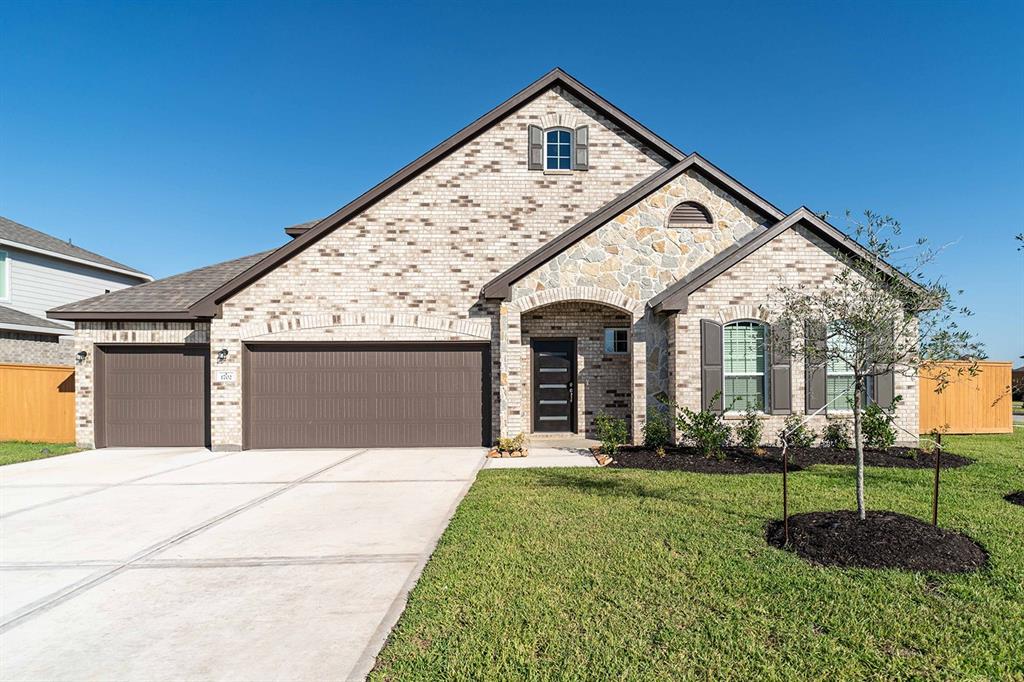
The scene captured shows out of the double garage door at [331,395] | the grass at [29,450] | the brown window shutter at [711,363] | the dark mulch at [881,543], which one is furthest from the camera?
the double garage door at [331,395]

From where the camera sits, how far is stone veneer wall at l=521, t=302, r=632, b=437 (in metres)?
12.1

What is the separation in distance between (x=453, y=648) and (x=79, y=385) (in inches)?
492

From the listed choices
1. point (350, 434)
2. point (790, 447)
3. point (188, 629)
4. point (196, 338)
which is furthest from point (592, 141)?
point (188, 629)

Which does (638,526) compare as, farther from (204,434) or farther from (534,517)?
(204,434)

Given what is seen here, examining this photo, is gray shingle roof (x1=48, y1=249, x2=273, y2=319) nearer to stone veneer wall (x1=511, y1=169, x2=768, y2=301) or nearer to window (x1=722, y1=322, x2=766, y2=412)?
stone veneer wall (x1=511, y1=169, x2=768, y2=301)

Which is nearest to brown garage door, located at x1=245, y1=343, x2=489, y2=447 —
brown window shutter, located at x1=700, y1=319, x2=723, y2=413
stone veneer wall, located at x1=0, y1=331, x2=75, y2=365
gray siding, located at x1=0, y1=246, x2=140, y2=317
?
brown window shutter, located at x1=700, y1=319, x2=723, y2=413

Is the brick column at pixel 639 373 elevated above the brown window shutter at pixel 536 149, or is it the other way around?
the brown window shutter at pixel 536 149

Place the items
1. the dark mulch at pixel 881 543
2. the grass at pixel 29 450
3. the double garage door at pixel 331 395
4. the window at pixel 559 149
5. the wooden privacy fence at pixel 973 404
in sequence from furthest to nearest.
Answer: the wooden privacy fence at pixel 973 404, the window at pixel 559 149, the double garage door at pixel 331 395, the grass at pixel 29 450, the dark mulch at pixel 881 543

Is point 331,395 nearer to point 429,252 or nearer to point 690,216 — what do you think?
point 429,252

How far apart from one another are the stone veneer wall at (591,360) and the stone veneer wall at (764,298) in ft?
6.86

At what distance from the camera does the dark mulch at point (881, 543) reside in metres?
4.45

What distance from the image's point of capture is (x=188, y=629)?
12.0ft

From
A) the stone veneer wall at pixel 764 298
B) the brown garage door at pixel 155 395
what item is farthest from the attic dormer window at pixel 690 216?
the brown garage door at pixel 155 395

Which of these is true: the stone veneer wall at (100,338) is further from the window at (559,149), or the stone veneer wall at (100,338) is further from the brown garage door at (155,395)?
the window at (559,149)
